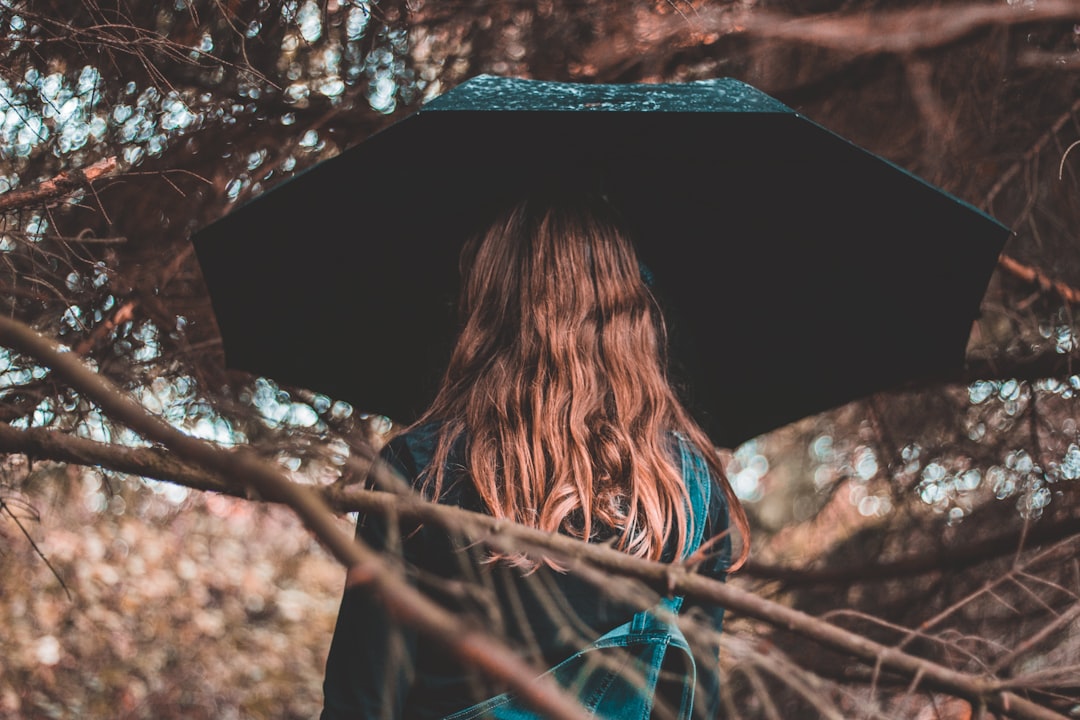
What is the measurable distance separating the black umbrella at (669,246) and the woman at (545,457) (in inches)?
7.9

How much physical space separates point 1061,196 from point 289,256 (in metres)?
2.50

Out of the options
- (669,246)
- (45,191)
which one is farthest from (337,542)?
(669,246)

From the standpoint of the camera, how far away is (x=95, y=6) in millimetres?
1806

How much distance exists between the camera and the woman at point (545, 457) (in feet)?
4.50

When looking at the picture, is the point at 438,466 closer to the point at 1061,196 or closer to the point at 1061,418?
the point at 1061,418

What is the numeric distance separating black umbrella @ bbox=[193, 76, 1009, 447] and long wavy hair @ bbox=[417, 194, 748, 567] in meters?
0.16

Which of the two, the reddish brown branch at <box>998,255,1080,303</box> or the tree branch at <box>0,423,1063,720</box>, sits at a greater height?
the tree branch at <box>0,423,1063,720</box>

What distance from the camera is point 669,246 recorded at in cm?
227

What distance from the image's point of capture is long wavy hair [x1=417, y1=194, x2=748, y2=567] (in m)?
1.46

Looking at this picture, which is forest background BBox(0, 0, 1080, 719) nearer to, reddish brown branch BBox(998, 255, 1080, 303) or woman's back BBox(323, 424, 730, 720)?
reddish brown branch BBox(998, 255, 1080, 303)

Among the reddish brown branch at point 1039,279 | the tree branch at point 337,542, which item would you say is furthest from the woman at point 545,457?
the reddish brown branch at point 1039,279

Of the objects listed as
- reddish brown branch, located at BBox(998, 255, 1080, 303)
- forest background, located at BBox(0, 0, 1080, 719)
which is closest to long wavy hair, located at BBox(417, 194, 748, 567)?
forest background, located at BBox(0, 0, 1080, 719)

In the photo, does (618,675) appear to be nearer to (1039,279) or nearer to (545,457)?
(545,457)

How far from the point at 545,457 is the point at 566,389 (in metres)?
0.14
